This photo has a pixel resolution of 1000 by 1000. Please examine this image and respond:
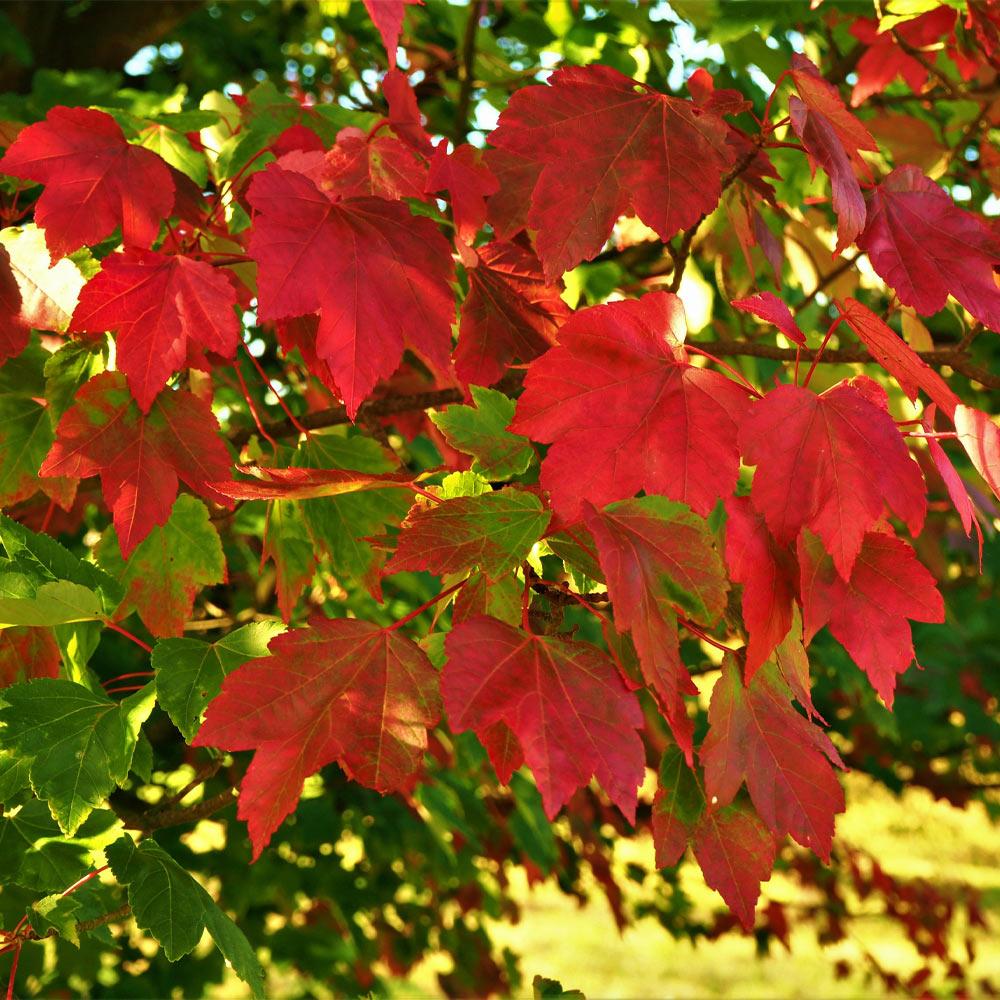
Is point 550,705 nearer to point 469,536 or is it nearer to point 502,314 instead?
point 469,536

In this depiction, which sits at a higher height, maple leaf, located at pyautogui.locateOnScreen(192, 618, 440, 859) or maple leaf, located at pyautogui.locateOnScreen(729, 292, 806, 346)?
maple leaf, located at pyautogui.locateOnScreen(729, 292, 806, 346)

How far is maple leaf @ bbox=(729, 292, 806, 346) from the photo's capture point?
1054mm

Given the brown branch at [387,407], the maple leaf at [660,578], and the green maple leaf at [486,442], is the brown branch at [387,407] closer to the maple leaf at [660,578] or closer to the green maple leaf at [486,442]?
the green maple leaf at [486,442]

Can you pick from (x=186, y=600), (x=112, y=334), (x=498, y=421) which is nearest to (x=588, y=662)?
(x=498, y=421)

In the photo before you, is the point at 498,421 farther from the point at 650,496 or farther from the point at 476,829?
the point at 476,829

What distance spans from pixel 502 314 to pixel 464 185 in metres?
0.18

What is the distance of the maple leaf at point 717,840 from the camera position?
43.5 inches

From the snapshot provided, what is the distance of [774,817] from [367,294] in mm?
628

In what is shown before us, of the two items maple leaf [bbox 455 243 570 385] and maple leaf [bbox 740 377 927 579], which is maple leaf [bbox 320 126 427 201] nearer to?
maple leaf [bbox 455 243 570 385]

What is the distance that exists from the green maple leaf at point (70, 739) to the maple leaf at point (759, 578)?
2.06 ft

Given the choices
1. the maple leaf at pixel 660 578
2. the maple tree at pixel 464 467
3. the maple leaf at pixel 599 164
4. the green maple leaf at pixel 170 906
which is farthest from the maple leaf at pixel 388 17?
the green maple leaf at pixel 170 906

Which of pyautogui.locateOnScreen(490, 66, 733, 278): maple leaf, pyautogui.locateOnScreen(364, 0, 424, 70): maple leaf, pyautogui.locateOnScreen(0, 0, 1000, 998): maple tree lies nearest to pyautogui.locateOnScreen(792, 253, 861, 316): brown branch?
pyautogui.locateOnScreen(0, 0, 1000, 998): maple tree

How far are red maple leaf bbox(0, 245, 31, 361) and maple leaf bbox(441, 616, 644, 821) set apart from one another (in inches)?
25.3

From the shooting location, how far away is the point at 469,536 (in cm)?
103
